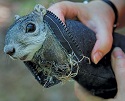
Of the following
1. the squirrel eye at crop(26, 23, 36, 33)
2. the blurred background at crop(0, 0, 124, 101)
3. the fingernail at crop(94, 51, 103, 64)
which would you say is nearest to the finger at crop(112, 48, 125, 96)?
the fingernail at crop(94, 51, 103, 64)

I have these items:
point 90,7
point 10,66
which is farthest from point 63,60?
point 10,66

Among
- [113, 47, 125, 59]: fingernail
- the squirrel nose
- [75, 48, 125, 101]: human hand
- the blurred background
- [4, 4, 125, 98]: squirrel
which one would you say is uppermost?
the squirrel nose

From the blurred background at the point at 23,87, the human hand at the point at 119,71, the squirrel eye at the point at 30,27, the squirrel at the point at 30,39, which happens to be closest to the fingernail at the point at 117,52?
the human hand at the point at 119,71

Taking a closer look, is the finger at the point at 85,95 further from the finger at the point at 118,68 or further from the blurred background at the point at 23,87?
the blurred background at the point at 23,87

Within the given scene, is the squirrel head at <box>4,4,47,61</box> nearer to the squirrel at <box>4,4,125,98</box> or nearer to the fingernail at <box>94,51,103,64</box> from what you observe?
the squirrel at <box>4,4,125,98</box>

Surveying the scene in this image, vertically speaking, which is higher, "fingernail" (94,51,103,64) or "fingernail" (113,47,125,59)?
"fingernail" (94,51,103,64)

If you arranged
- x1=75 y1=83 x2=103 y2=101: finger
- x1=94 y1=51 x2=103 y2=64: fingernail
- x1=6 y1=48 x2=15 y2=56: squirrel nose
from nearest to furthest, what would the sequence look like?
1. x1=6 y1=48 x2=15 y2=56: squirrel nose
2. x1=94 y1=51 x2=103 y2=64: fingernail
3. x1=75 y1=83 x2=103 y2=101: finger
